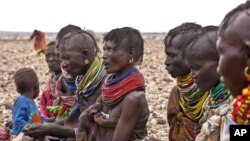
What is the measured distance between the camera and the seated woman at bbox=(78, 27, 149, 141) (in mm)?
4176

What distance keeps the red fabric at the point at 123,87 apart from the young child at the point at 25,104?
66.3 inches

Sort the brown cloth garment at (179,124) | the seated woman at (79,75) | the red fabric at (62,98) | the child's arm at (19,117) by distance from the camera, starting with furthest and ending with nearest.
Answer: the child's arm at (19,117) → the red fabric at (62,98) → the seated woman at (79,75) → the brown cloth garment at (179,124)

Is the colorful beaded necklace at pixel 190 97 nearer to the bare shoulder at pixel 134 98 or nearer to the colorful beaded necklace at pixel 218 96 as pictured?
the bare shoulder at pixel 134 98

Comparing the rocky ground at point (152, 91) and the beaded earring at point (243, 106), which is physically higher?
the beaded earring at point (243, 106)

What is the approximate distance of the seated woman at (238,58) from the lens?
241cm

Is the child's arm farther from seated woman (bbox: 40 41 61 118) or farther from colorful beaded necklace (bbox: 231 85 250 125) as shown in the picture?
colorful beaded necklace (bbox: 231 85 250 125)

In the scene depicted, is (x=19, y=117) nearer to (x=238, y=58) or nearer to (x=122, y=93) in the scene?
(x=122, y=93)

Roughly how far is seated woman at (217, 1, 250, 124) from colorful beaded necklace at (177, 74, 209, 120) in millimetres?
1535

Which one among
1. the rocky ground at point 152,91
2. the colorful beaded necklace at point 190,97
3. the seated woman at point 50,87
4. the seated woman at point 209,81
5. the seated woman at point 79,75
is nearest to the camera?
the seated woman at point 209,81

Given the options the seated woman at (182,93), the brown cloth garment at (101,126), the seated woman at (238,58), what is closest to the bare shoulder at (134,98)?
the brown cloth garment at (101,126)

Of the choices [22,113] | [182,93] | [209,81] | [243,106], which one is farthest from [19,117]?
[243,106]

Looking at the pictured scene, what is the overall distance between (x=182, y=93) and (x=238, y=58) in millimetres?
1825

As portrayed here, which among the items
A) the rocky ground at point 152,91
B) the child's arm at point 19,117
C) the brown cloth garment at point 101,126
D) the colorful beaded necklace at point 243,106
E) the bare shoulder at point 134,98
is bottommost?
the rocky ground at point 152,91

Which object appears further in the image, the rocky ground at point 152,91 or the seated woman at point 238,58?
the rocky ground at point 152,91
